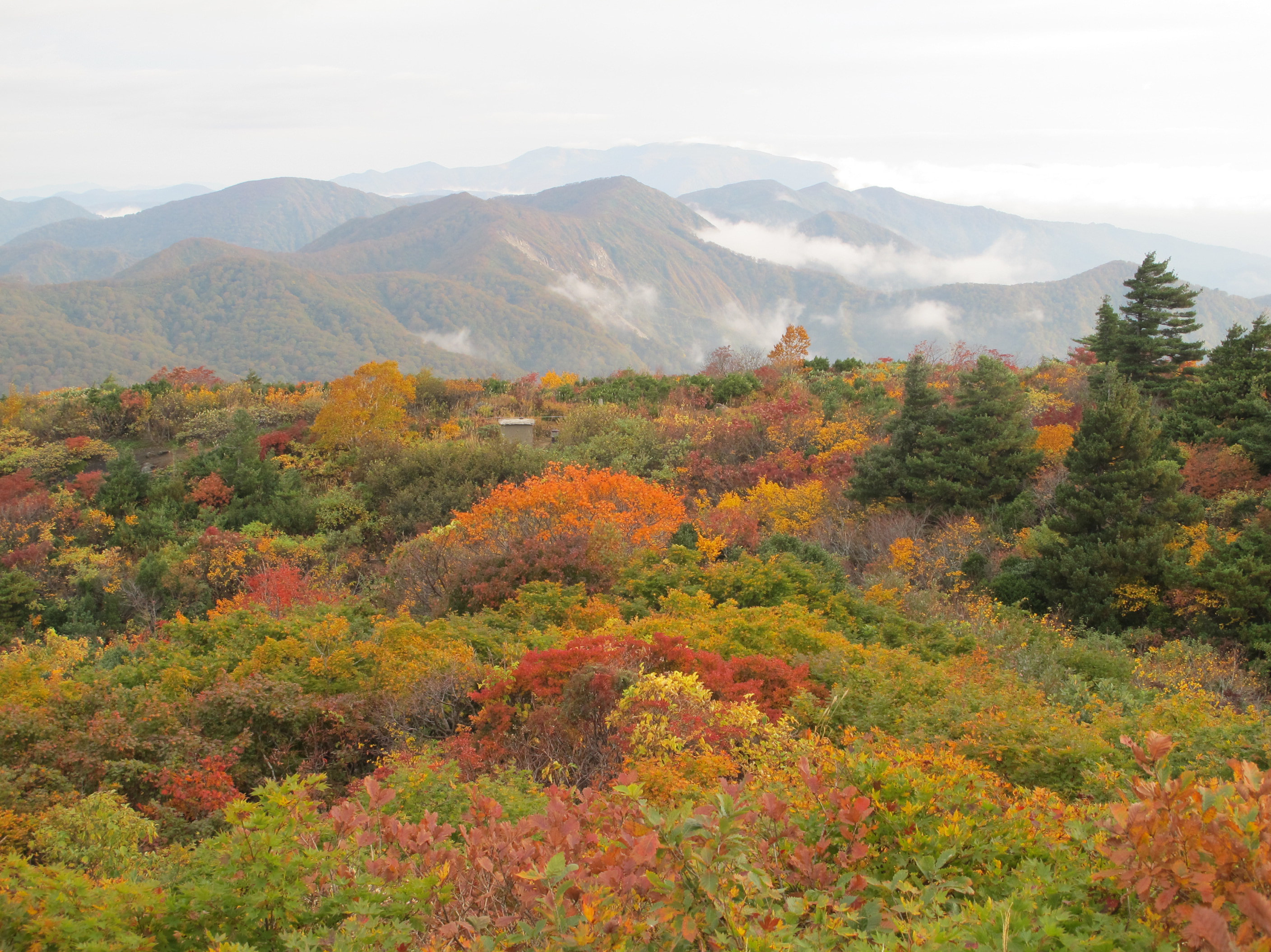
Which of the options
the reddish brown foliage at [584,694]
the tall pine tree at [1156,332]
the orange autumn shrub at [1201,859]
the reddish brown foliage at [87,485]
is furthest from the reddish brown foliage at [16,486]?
the tall pine tree at [1156,332]

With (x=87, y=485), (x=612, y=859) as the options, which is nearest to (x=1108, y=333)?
(x=612, y=859)

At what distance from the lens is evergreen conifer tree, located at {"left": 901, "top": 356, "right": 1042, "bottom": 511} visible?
42.6ft

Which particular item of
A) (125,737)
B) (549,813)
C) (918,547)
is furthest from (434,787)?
(918,547)

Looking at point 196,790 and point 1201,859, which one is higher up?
point 1201,859

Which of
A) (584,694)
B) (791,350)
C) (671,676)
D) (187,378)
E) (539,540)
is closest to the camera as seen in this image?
(671,676)

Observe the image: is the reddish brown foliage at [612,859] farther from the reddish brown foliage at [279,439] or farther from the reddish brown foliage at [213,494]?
the reddish brown foliage at [279,439]

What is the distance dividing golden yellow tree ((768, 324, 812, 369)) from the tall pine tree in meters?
9.20

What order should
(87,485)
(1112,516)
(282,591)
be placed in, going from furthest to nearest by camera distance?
(87,485) < (282,591) < (1112,516)

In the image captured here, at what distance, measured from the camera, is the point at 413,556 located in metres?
10.7

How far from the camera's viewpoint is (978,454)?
42.9ft

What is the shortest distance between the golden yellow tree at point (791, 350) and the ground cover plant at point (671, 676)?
5.80 metres

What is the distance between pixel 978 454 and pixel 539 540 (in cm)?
795

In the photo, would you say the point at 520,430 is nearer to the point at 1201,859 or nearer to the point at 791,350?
the point at 791,350

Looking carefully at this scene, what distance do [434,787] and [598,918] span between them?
219cm
